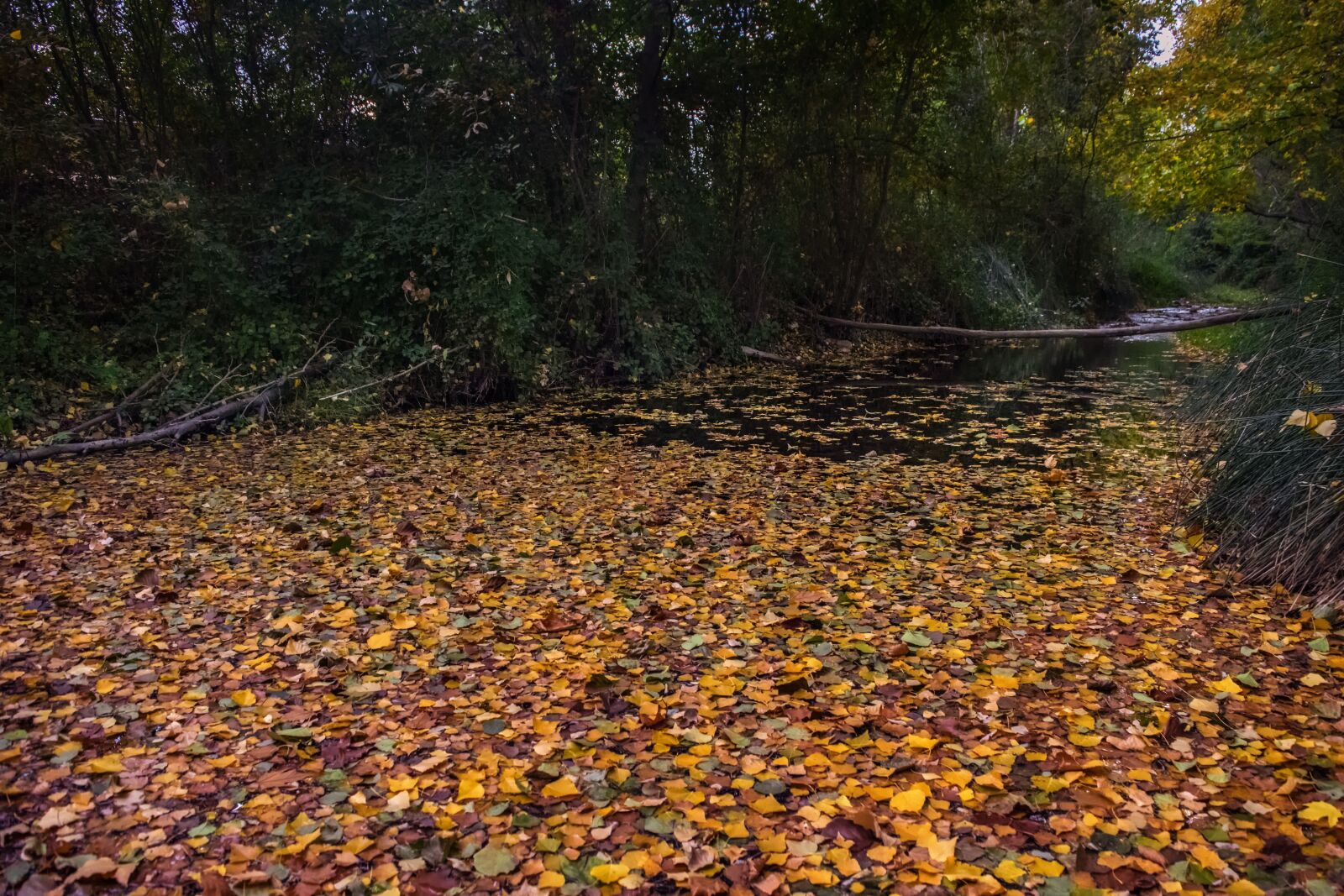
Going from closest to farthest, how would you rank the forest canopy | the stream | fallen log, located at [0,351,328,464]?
fallen log, located at [0,351,328,464], the stream, the forest canopy

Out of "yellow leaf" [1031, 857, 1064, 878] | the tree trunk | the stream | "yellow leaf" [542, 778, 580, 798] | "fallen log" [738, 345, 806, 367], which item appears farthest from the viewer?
"fallen log" [738, 345, 806, 367]

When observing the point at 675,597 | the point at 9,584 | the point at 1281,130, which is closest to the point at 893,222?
the point at 1281,130

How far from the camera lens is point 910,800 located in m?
2.54

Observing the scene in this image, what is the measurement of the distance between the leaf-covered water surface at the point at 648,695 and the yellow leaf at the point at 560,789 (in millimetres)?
25

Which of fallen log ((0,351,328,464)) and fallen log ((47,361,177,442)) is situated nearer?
fallen log ((0,351,328,464))

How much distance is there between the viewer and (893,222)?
18031mm

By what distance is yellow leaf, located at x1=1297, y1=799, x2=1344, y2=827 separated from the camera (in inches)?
95.0

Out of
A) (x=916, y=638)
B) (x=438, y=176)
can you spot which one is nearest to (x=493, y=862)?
(x=916, y=638)

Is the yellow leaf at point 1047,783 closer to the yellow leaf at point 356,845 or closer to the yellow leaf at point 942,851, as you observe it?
the yellow leaf at point 942,851

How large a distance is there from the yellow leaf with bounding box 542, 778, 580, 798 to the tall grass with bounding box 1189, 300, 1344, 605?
3.24 metres

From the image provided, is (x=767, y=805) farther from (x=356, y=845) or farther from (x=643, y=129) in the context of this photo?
(x=643, y=129)

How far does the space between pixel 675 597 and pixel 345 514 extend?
2567mm

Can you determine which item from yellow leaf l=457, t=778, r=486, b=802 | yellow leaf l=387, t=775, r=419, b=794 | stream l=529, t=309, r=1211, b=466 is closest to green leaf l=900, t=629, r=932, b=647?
yellow leaf l=457, t=778, r=486, b=802

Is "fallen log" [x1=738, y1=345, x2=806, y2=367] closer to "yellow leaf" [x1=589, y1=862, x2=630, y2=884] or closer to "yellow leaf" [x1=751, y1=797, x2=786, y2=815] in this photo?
"yellow leaf" [x1=751, y1=797, x2=786, y2=815]
